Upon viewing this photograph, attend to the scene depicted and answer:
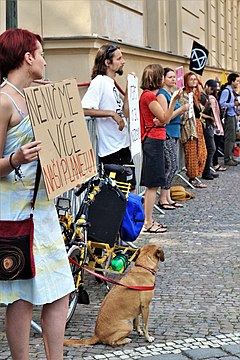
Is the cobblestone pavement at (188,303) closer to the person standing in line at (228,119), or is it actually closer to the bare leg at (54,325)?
the bare leg at (54,325)

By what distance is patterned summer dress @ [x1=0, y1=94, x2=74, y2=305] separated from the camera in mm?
3943

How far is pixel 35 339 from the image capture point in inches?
213

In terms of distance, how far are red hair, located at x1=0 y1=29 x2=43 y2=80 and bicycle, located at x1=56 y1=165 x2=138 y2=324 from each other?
1.89 meters

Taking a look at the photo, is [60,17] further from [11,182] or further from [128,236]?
[11,182]

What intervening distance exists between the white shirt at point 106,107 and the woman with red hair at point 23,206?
11.9ft

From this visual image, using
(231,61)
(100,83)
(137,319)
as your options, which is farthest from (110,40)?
(231,61)

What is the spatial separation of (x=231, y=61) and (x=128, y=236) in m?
26.6

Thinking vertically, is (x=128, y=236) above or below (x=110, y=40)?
below

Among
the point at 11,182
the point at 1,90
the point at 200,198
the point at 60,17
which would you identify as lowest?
the point at 200,198

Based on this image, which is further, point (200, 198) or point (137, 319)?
point (200, 198)

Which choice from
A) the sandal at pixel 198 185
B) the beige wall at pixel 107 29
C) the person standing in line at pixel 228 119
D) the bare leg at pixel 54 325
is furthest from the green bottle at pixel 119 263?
the person standing in line at pixel 228 119

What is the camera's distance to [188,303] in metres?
6.33

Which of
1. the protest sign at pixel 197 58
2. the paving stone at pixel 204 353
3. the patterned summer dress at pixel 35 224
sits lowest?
the paving stone at pixel 204 353

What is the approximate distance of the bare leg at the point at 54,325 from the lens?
13.4 feet
